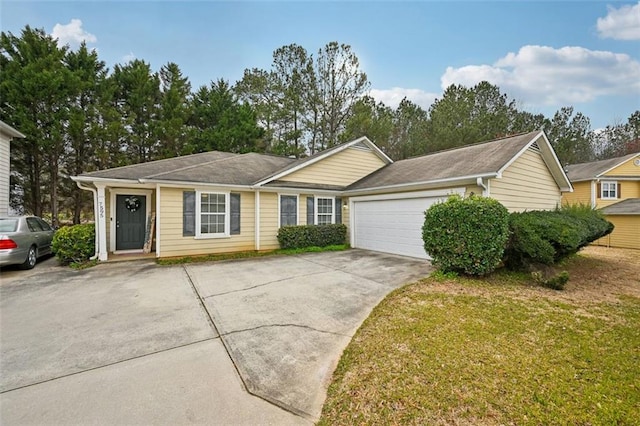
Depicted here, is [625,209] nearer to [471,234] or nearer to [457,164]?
[457,164]

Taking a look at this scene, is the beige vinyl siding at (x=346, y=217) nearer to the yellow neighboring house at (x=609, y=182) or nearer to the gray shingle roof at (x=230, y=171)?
the gray shingle roof at (x=230, y=171)

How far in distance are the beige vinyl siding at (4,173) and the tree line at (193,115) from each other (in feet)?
8.60

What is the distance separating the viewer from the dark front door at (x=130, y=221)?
9672 mm

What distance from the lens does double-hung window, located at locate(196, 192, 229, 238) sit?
9125 millimetres

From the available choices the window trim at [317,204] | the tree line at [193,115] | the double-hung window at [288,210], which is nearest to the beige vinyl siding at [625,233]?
the tree line at [193,115]

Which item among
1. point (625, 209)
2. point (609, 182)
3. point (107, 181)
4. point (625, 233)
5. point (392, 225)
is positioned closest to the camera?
point (107, 181)

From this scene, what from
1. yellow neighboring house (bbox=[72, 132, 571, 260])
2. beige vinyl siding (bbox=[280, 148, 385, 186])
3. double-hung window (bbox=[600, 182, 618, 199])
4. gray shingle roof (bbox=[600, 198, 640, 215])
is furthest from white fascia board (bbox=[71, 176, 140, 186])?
double-hung window (bbox=[600, 182, 618, 199])

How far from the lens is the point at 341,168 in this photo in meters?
12.4

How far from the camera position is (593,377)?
2555 millimetres

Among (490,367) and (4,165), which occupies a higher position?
(4,165)

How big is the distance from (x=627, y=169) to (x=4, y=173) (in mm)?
33623

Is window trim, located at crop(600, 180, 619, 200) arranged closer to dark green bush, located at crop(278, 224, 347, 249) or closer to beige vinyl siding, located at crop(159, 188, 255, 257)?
dark green bush, located at crop(278, 224, 347, 249)

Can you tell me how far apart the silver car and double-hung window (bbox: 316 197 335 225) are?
912 centimetres

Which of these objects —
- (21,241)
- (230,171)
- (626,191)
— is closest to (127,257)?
(21,241)
